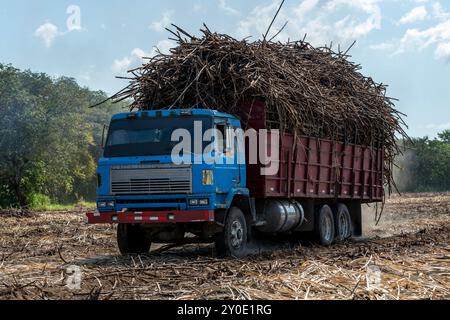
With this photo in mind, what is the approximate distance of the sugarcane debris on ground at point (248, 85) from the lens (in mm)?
13984

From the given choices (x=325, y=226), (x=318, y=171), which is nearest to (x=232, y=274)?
(x=318, y=171)

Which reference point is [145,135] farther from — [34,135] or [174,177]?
[34,135]

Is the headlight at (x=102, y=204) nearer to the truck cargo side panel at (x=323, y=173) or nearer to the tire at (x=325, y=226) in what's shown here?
the truck cargo side panel at (x=323, y=173)

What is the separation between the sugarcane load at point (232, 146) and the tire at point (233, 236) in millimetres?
21

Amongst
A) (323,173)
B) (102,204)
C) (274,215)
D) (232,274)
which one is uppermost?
(323,173)

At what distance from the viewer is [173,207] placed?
1243cm

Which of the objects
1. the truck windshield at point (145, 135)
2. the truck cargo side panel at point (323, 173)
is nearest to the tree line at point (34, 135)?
the truck cargo side panel at point (323, 173)

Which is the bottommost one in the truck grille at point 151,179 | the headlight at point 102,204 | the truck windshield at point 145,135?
the headlight at point 102,204

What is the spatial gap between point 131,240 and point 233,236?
2093 mm

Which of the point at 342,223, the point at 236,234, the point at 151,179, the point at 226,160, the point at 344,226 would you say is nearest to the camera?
the point at 151,179

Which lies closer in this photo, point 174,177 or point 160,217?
A: point 160,217

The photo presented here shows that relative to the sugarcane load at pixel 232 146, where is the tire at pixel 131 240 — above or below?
below

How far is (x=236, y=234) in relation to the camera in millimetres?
13156
